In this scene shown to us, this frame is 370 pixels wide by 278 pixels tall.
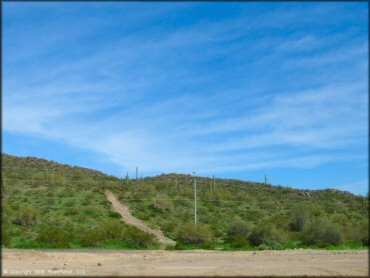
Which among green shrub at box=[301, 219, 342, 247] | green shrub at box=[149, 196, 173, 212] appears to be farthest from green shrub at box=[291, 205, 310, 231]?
green shrub at box=[149, 196, 173, 212]

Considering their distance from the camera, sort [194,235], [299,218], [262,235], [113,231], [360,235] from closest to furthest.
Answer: [360,235], [262,235], [113,231], [194,235], [299,218]

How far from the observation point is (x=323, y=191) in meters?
83.8

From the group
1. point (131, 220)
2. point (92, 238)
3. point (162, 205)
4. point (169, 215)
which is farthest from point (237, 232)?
point (162, 205)

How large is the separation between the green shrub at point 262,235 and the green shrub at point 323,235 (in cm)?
234

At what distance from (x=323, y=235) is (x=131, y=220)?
62.6 ft

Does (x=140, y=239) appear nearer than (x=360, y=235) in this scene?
No

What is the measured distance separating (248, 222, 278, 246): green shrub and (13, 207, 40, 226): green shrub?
17.5 meters

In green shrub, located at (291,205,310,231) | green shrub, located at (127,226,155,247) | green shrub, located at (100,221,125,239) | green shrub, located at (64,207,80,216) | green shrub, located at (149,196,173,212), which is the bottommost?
green shrub, located at (127,226,155,247)

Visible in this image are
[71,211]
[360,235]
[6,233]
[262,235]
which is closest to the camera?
[360,235]

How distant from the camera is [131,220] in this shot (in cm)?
5350

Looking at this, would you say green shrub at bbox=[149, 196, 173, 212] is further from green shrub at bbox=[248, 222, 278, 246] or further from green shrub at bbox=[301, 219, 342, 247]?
green shrub at bbox=[301, 219, 342, 247]

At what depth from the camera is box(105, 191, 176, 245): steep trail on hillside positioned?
4717cm

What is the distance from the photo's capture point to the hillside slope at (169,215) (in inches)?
1620

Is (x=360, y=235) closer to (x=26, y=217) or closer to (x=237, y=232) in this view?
(x=237, y=232)
